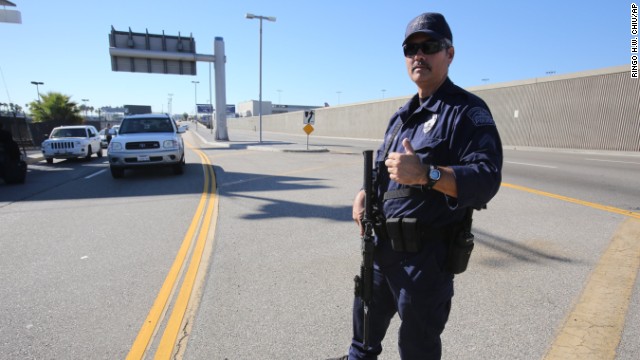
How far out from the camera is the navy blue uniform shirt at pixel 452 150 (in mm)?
1565

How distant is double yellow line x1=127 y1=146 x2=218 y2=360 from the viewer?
2.72 m

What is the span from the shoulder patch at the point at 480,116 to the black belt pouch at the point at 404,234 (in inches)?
19.3

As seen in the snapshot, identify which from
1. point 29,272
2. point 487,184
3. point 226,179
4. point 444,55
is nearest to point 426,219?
point 487,184

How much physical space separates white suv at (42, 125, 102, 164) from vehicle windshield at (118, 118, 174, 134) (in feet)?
18.0

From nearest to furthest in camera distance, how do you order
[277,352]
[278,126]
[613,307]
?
[277,352] < [613,307] < [278,126]

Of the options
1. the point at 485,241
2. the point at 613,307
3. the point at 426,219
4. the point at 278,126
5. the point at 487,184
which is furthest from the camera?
the point at 278,126

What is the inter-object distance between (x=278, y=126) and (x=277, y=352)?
72748 mm

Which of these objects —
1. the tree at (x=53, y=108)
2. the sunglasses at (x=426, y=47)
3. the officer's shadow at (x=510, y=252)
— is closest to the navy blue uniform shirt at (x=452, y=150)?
the sunglasses at (x=426, y=47)

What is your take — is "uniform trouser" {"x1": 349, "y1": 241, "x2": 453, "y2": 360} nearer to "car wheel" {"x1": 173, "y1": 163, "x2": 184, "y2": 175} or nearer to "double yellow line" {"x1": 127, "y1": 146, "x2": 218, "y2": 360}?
"double yellow line" {"x1": 127, "y1": 146, "x2": 218, "y2": 360}

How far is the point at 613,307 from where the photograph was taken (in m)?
3.12

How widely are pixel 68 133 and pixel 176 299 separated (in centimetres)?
1686

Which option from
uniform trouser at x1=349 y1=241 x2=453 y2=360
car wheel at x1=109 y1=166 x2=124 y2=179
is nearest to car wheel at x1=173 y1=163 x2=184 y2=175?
car wheel at x1=109 y1=166 x2=124 y2=179

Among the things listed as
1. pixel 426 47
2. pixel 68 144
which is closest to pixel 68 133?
pixel 68 144

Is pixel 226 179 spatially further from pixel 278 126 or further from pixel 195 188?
pixel 278 126
